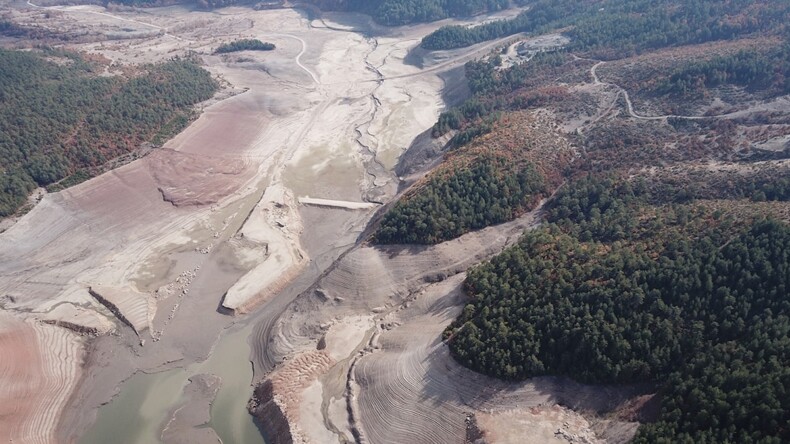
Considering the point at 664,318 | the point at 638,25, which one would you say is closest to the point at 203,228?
the point at 664,318

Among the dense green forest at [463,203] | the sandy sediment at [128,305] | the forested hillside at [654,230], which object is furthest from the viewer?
the dense green forest at [463,203]

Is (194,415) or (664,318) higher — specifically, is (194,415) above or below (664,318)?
below

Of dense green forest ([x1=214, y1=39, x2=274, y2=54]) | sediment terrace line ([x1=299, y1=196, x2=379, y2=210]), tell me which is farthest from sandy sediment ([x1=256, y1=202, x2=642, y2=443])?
dense green forest ([x1=214, y1=39, x2=274, y2=54])

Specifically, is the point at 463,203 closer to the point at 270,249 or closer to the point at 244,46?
the point at 270,249

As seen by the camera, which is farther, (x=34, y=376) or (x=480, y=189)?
(x=480, y=189)

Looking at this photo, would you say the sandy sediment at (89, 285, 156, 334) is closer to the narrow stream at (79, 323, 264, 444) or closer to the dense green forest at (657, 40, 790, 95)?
the narrow stream at (79, 323, 264, 444)

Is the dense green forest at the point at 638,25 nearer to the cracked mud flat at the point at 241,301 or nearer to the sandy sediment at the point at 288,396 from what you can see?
the cracked mud flat at the point at 241,301

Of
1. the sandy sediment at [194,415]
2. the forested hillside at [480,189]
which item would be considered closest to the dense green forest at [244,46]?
the forested hillside at [480,189]
